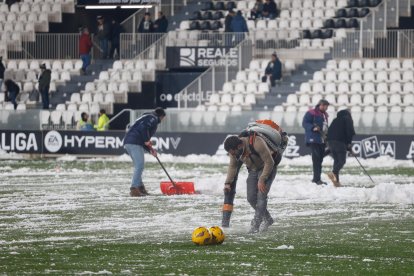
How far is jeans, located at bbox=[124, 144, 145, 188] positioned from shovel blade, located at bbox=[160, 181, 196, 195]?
2.05 ft

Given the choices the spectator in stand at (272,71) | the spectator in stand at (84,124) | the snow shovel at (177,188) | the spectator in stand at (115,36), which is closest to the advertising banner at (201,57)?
the spectator in stand at (272,71)

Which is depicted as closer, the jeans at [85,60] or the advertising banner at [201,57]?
the advertising banner at [201,57]

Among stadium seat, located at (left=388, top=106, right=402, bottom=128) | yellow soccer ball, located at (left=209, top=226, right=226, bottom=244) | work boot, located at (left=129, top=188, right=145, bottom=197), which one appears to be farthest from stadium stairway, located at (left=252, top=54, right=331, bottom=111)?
yellow soccer ball, located at (left=209, top=226, right=226, bottom=244)

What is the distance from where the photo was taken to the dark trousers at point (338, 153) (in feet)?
90.5

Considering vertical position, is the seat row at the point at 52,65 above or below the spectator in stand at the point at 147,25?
below

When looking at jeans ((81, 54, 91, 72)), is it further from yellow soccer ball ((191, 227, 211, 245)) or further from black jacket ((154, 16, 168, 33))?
yellow soccer ball ((191, 227, 211, 245))

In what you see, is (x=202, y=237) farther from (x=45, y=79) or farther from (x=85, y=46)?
(x=85, y=46)

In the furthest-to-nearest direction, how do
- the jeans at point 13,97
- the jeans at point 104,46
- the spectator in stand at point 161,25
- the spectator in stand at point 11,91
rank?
the jeans at point 104,46 < the spectator in stand at point 161,25 < the spectator in stand at point 11,91 < the jeans at point 13,97

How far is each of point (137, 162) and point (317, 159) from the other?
4.63 meters

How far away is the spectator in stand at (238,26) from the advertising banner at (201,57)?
46 cm

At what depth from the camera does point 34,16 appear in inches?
2003

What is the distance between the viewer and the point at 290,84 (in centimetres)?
4425

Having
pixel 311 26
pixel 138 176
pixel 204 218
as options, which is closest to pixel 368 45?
pixel 311 26

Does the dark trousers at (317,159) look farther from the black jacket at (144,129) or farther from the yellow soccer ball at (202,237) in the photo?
the yellow soccer ball at (202,237)
